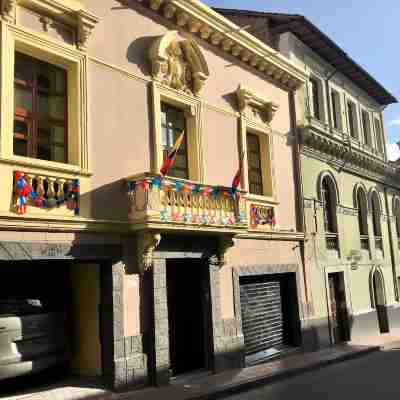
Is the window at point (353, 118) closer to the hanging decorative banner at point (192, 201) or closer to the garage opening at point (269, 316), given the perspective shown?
the garage opening at point (269, 316)

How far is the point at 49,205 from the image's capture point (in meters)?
7.71

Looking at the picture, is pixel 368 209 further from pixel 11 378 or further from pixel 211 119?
pixel 11 378

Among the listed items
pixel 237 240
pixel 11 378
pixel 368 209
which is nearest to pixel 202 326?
pixel 237 240

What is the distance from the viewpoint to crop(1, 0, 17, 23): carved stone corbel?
7488mm

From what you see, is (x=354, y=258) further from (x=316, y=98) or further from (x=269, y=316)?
(x=316, y=98)

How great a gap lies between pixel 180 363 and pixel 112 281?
10.1ft

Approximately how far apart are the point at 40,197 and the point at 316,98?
1206 cm

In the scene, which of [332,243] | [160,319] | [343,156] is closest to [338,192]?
[343,156]

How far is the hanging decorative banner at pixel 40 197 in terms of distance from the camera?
7270 millimetres

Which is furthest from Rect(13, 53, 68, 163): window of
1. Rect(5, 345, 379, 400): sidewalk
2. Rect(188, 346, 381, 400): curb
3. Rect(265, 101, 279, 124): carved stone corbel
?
Rect(265, 101, 279, 124): carved stone corbel

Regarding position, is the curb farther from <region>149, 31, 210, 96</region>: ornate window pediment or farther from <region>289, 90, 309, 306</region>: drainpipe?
<region>149, 31, 210, 96</region>: ornate window pediment

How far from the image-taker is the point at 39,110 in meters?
8.23

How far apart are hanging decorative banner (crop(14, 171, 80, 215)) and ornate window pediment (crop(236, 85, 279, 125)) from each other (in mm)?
5953

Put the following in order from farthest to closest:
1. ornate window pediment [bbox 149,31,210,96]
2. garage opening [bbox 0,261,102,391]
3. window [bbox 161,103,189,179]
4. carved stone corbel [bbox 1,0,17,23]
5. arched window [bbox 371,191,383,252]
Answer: arched window [bbox 371,191,383,252] < window [bbox 161,103,189,179] < ornate window pediment [bbox 149,31,210,96] < garage opening [bbox 0,261,102,391] < carved stone corbel [bbox 1,0,17,23]
